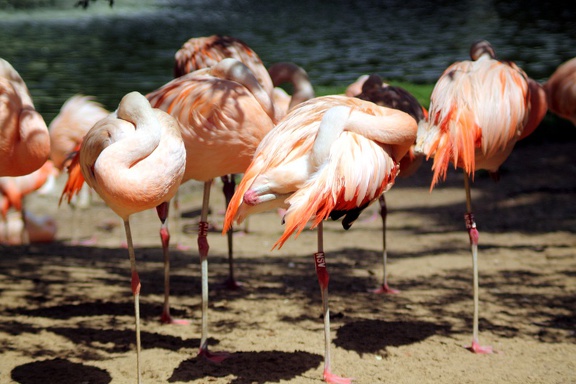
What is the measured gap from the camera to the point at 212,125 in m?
4.02

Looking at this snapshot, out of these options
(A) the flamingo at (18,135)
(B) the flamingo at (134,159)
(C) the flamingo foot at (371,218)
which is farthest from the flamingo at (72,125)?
(B) the flamingo at (134,159)

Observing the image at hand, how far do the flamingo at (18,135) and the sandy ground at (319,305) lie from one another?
0.98m

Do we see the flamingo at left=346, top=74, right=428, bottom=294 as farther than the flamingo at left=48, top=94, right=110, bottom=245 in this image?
No

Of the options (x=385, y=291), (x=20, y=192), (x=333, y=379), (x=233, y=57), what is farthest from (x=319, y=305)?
(x=20, y=192)

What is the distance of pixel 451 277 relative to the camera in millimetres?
5477

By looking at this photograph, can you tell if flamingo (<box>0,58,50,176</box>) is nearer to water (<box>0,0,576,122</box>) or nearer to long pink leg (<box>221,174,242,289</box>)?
long pink leg (<box>221,174,242,289</box>)

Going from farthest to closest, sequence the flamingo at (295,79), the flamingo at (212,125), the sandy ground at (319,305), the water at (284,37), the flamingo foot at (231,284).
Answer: the water at (284,37)
the flamingo at (295,79)
the flamingo foot at (231,284)
the flamingo at (212,125)
the sandy ground at (319,305)

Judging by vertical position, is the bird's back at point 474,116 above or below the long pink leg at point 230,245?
above

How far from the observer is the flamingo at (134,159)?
11.1 ft

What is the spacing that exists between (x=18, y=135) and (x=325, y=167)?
1.80 metres

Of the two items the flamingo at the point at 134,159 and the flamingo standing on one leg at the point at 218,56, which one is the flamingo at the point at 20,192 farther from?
the flamingo at the point at 134,159

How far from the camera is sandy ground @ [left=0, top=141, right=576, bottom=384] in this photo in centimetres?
391

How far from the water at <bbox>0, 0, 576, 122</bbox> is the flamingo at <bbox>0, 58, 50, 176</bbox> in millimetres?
8452

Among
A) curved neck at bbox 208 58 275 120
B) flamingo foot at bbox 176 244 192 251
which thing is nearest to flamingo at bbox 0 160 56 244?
flamingo foot at bbox 176 244 192 251
